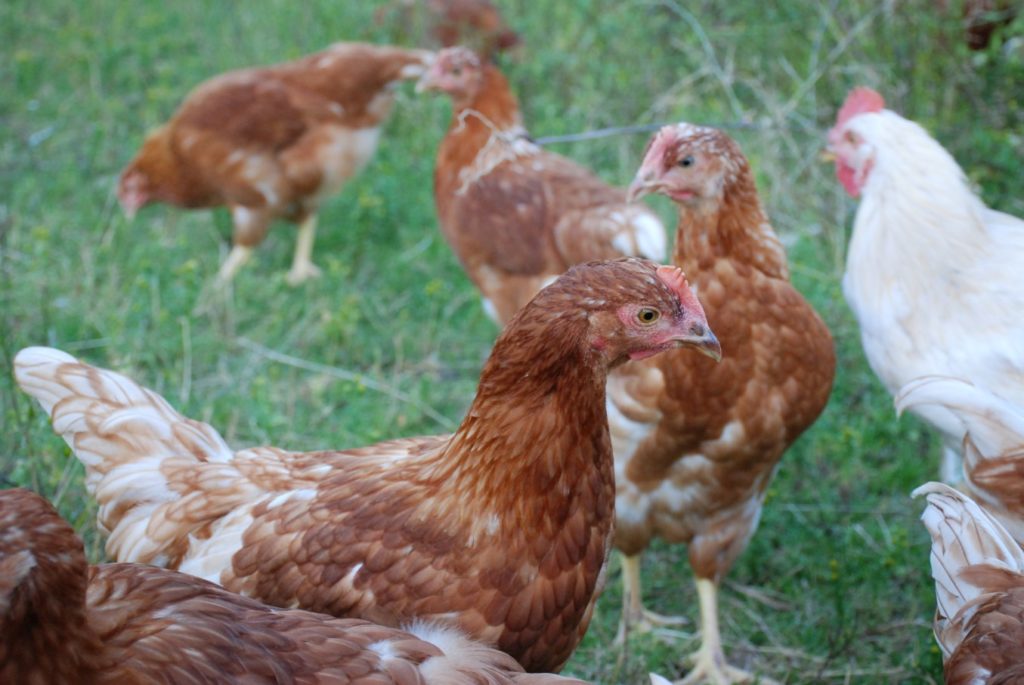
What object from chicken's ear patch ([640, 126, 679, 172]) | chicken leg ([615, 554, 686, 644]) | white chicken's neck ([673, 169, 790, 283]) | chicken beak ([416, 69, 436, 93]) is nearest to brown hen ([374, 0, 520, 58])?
chicken beak ([416, 69, 436, 93])

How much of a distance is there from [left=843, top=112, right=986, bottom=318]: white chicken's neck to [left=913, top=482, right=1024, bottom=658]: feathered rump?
105cm

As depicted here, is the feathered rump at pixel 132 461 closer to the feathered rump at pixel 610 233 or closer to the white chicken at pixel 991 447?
the white chicken at pixel 991 447

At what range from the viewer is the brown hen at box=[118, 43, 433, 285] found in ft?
18.6

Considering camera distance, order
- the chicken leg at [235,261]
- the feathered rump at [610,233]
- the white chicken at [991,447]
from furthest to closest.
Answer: the chicken leg at [235,261]
the feathered rump at [610,233]
the white chicken at [991,447]

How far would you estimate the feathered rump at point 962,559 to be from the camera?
2326 millimetres

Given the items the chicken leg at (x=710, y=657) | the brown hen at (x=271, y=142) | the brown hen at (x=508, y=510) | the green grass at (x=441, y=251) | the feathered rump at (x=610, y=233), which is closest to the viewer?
the brown hen at (x=508, y=510)

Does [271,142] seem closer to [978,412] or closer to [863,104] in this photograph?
[863,104]

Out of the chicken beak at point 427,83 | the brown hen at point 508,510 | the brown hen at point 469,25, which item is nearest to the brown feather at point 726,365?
the brown hen at point 508,510

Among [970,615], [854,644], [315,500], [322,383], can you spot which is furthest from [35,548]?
[322,383]

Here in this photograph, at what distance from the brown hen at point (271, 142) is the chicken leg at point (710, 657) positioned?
9.72 feet

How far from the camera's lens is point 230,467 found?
110 inches

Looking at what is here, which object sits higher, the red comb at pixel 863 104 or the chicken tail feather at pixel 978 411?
the red comb at pixel 863 104

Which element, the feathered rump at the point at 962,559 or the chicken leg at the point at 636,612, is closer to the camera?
the feathered rump at the point at 962,559

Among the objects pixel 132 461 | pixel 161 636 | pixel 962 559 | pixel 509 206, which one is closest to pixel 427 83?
pixel 509 206
